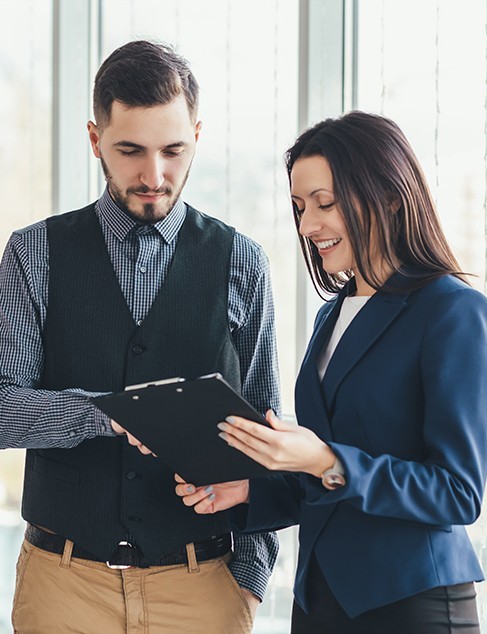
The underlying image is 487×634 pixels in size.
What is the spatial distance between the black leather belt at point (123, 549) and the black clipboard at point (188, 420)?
211mm

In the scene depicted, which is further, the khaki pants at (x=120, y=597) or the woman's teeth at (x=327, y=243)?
the khaki pants at (x=120, y=597)

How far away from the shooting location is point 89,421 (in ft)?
5.00

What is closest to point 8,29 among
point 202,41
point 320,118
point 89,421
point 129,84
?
point 202,41

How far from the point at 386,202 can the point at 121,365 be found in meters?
0.56

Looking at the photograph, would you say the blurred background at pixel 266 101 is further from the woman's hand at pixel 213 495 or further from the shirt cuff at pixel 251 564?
the woman's hand at pixel 213 495

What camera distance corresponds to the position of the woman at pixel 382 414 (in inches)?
50.5

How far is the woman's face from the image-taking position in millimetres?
1458

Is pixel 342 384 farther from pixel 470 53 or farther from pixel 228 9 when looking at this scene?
pixel 228 9

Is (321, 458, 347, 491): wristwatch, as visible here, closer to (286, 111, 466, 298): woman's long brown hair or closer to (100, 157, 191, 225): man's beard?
(286, 111, 466, 298): woman's long brown hair

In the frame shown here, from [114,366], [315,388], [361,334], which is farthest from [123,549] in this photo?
[361,334]

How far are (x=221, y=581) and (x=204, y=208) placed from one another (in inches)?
52.6

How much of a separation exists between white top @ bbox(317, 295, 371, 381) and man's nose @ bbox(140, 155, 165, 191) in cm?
41

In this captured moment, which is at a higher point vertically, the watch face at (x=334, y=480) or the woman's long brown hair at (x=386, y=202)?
the woman's long brown hair at (x=386, y=202)

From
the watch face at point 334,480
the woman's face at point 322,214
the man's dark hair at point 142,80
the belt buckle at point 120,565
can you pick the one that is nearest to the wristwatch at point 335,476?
the watch face at point 334,480
